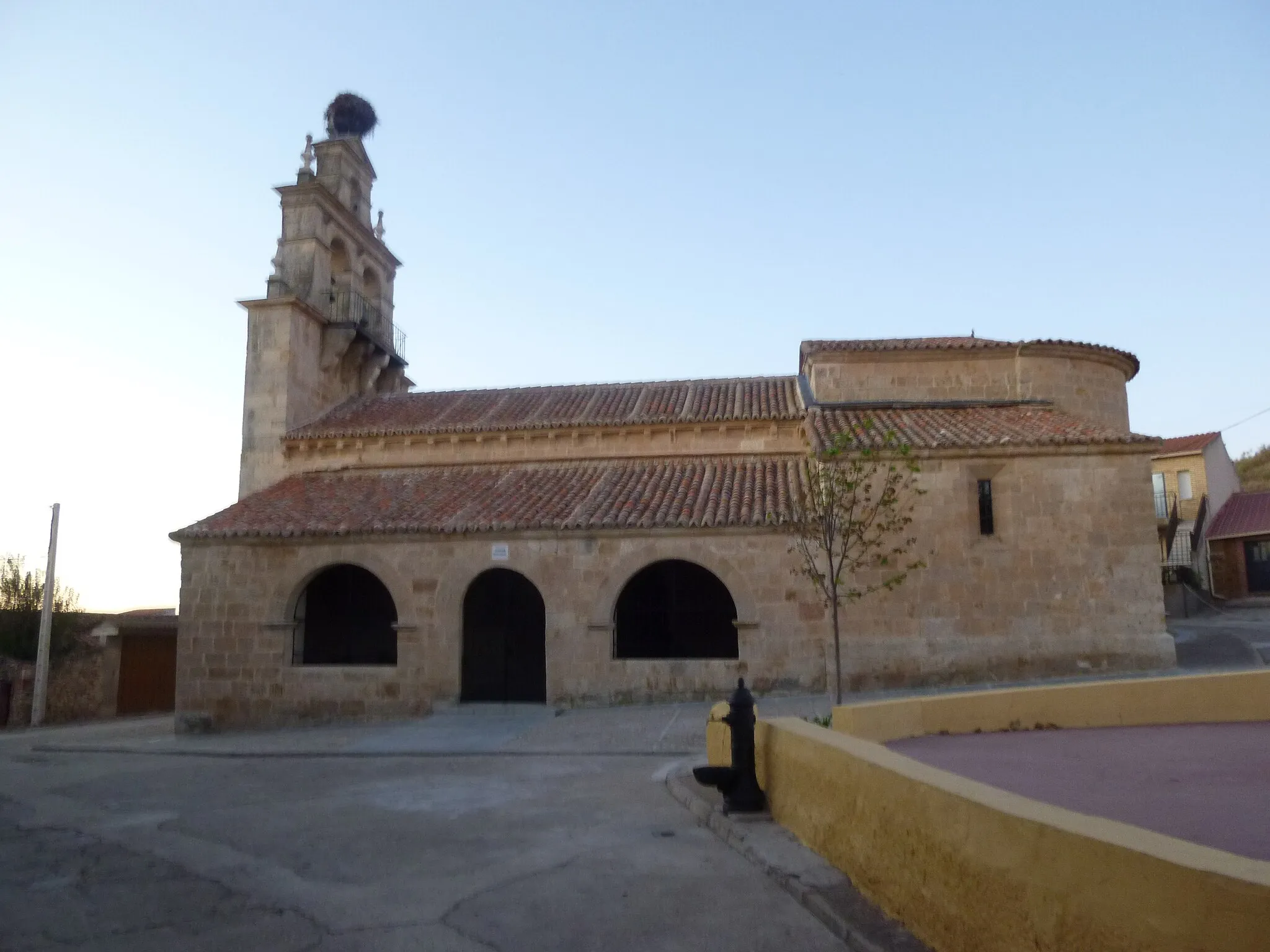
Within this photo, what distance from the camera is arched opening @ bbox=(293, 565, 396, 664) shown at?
51.9 ft

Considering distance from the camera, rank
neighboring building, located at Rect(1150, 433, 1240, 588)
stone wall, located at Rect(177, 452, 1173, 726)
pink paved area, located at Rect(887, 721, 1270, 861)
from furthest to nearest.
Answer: neighboring building, located at Rect(1150, 433, 1240, 588) → stone wall, located at Rect(177, 452, 1173, 726) → pink paved area, located at Rect(887, 721, 1270, 861)

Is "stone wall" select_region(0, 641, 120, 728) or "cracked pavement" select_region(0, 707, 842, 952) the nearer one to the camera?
"cracked pavement" select_region(0, 707, 842, 952)

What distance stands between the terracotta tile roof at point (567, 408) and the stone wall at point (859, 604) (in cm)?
374

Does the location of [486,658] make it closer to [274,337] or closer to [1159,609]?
[274,337]

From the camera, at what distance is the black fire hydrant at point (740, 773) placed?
6.30m

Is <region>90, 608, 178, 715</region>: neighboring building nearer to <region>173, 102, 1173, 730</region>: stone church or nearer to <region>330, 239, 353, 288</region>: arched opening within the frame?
<region>173, 102, 1173, 730</region>: stone church

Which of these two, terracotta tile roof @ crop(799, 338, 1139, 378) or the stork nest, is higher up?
the stork nest

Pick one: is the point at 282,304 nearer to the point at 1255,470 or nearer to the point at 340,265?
the point at 340,265

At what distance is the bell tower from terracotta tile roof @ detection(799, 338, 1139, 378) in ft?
32.5

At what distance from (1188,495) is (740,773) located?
2668 centimetres

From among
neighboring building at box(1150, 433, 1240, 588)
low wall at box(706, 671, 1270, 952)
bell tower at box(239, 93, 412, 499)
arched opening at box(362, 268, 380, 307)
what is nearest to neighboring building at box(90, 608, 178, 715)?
bell tower at box(239, 93, 412, 499)

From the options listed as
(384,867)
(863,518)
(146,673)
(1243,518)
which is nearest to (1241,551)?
(1243,518)

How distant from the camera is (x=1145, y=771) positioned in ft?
19.6

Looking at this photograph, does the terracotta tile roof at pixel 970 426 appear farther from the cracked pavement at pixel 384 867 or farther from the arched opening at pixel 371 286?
the arched opening at pixel 371 286
